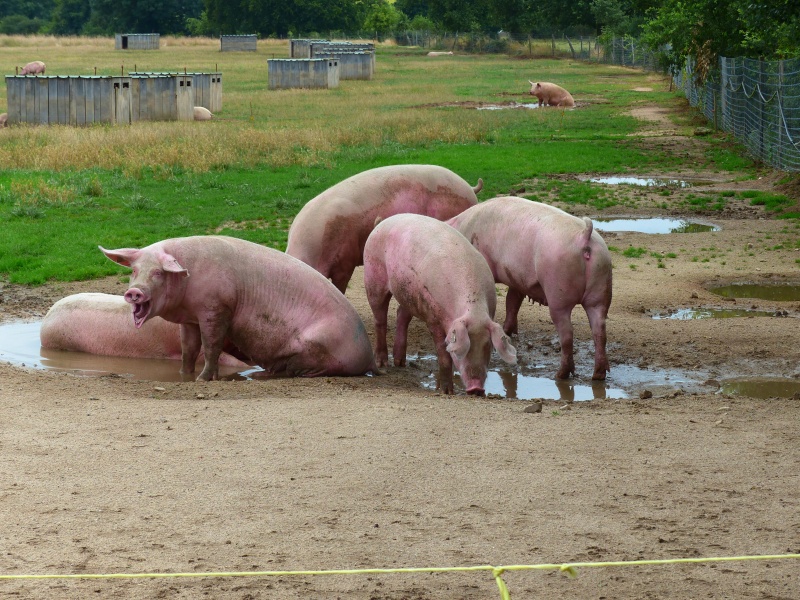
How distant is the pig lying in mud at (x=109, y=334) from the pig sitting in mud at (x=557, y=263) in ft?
9.51

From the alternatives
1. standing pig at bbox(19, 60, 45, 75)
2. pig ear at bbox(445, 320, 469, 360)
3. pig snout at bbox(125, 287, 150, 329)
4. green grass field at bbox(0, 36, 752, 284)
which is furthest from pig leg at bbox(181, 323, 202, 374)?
standing pig at bbox(19, 60, 45, 75)

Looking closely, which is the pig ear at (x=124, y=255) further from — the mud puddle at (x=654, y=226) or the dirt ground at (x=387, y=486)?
the mud puddle at (x=654, y=226)

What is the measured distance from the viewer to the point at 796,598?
14.6 ft

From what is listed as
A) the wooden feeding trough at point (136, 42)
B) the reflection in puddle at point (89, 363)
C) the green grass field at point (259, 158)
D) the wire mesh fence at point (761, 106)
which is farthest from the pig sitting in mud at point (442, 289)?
the wooden feeding trough at point (136, 42)

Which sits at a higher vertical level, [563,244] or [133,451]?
[563,244]

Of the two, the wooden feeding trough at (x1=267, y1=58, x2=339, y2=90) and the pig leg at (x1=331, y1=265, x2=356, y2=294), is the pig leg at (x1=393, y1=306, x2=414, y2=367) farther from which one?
the wooden feeding trough at (x1=267, y1=58, x2=339, y2=90)

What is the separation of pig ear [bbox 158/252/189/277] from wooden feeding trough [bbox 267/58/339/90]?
38315 millimetres

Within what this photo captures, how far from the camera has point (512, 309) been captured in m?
9.92

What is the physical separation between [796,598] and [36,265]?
983 cm

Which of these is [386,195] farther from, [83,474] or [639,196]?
[639,196]

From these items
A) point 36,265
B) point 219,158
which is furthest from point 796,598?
point 219,158

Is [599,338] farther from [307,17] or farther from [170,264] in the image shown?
[307,17]

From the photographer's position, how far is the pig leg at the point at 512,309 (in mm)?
9891

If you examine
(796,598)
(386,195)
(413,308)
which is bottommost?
(796,598)
